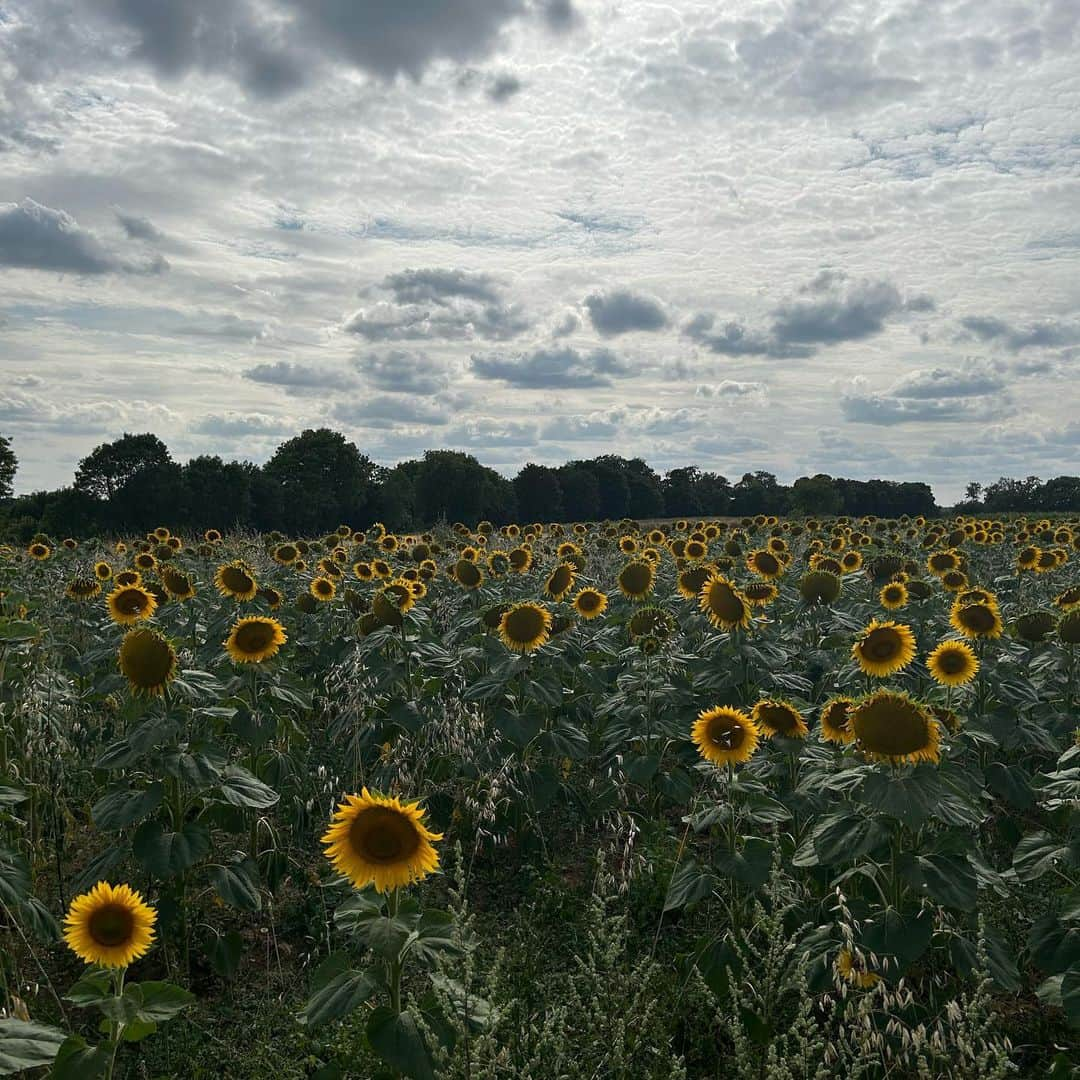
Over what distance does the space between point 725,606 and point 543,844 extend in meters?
2.00

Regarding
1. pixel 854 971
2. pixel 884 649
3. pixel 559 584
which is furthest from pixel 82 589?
pixel 854 971

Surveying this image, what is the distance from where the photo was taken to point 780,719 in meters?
4.89

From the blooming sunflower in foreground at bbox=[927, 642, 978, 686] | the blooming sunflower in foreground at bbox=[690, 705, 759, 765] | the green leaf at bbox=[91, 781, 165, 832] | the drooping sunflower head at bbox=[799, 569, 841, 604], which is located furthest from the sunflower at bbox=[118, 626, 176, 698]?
the drooping sunflower head at bbox=[799, 569, 841, 604]

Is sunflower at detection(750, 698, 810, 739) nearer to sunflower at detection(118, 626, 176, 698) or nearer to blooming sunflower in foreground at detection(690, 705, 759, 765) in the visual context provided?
blooming sunflower in foreground at detection(690, 705, 759, 765)

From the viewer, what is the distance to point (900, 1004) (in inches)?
138

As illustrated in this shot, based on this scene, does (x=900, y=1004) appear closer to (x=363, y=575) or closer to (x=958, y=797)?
(x=958, y=797)

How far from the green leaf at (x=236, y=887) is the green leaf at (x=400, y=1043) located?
145 cm

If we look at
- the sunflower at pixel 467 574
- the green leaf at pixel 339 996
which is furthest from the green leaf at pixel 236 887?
the sunflower at pixel 467 574

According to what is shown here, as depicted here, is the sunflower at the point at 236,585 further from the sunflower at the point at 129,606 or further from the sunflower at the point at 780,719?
the sunflower at the point at 780,719

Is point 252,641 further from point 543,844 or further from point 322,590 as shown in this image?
point 322,590

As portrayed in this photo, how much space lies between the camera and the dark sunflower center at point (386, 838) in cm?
308

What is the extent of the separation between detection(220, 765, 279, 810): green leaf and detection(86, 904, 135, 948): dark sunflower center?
1.03 meters

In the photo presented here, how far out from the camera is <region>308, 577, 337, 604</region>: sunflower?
29.6 feet

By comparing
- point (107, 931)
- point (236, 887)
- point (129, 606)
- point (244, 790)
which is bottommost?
point (236, 887)
